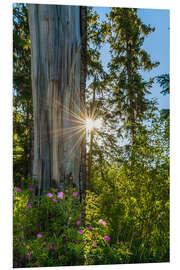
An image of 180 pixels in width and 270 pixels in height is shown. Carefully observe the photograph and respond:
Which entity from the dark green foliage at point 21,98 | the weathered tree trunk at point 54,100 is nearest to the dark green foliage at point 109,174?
the dark green foliage at point 21,98

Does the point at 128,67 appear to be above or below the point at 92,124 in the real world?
above

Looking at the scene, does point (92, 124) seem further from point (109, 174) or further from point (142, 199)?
point (142, 199)

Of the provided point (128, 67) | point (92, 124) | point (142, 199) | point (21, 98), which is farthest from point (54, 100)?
point (142, 199)

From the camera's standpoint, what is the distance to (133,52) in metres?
2.67

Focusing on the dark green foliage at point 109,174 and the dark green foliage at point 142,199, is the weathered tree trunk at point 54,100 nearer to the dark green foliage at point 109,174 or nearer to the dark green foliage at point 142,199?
the dark green foliage at point 109,174

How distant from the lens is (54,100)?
6.75 feet

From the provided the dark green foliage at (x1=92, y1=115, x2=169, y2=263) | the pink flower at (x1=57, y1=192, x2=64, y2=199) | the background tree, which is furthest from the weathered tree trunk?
the background tree

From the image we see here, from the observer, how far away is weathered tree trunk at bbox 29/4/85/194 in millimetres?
2043

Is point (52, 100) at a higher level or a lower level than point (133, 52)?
lower

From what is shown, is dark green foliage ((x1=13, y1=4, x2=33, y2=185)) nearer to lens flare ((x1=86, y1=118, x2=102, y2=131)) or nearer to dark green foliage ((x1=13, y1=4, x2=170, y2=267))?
dark green foliage ((x1=13, y1=4, x2=170, y2=267))
